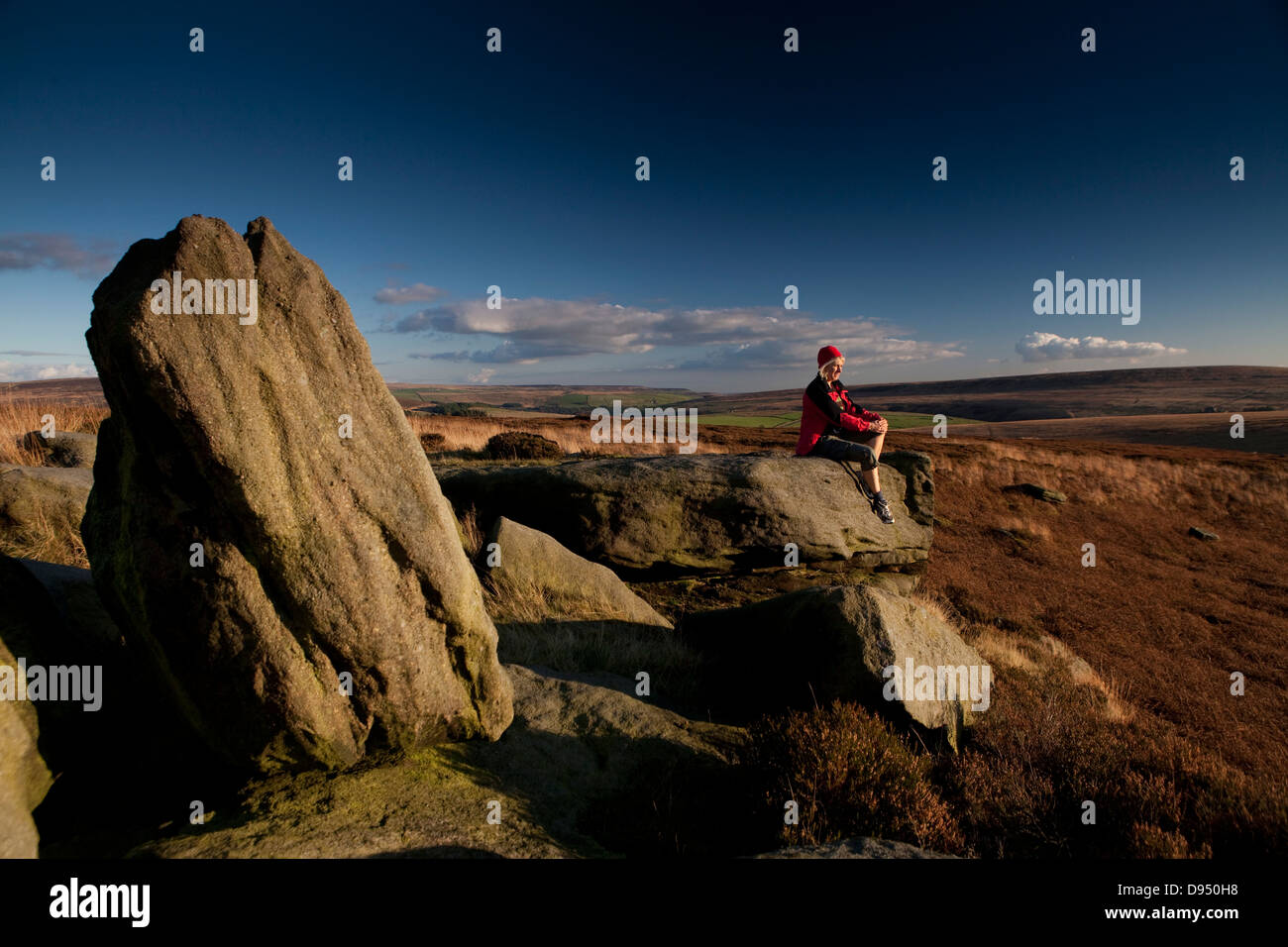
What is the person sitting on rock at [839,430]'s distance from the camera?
34.2ft

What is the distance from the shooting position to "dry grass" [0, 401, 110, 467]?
410 inches

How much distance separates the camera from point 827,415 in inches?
423

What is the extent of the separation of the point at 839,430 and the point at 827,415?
606mm

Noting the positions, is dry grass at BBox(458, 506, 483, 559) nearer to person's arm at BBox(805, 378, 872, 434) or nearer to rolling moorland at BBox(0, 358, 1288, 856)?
rolling moorland at BBox(0, 358, 1288, 856)

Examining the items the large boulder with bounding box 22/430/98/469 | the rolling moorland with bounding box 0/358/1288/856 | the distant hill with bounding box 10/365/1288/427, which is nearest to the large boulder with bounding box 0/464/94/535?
the rolling moorland with bounding box 0/358/1288/856

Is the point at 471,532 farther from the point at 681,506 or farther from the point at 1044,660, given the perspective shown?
the point at 1044,660

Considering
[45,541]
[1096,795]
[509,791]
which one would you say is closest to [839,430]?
[1096,795]

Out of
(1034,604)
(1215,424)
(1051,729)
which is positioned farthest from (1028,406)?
(1051,729)

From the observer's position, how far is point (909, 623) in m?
6.28

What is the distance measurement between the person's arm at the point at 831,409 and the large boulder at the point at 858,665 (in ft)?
15.1

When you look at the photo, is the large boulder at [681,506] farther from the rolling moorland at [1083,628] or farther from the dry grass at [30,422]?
the dry grass at [30,422]

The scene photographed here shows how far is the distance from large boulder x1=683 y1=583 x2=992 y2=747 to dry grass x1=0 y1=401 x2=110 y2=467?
12.0 m
